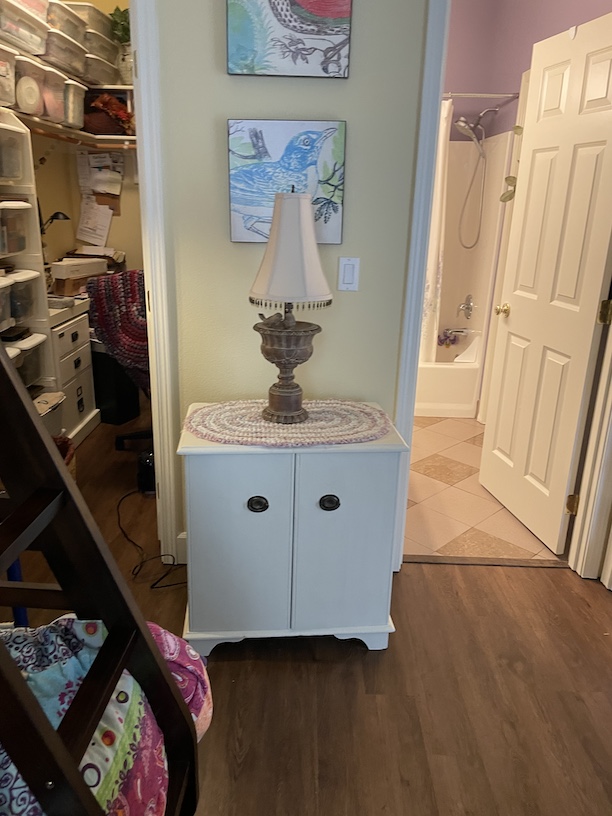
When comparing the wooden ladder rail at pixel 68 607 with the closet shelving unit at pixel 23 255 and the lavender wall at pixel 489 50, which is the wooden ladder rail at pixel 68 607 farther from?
the lavender wall at pixel 489 50

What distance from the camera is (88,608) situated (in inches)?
38.6

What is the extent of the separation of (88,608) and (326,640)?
1178mm

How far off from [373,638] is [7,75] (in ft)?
8.75

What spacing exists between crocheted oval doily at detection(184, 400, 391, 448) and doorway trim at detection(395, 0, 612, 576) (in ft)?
0.76

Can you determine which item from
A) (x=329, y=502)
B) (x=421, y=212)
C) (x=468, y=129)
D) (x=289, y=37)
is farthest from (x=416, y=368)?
(x=468, y=129)

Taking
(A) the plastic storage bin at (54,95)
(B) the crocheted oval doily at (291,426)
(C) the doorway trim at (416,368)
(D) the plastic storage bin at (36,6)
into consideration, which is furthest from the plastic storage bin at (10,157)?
(C) the doorway trim at (416,368)

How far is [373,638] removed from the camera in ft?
6.33

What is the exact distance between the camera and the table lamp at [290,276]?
163 centimetres

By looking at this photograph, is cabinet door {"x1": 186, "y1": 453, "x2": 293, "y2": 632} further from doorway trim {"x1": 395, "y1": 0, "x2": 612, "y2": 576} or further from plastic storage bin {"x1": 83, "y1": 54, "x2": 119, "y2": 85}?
plastic storage bin {"x1": 83, "y1": 54, "x2": 119, "y2": 85}

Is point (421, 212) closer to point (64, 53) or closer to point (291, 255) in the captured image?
point (291, 255)

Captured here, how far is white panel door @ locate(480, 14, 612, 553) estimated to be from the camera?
2.16 meters

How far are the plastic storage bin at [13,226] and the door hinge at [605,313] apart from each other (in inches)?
94.3

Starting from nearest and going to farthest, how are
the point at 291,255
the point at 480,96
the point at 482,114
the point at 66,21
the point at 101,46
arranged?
the point at 291,255 < the point at 66,21 < the point at 101,46 < the point at 480,96 < the point at 482,114

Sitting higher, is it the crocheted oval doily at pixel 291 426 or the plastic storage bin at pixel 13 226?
the plastic storage bin at pixel 13 226
